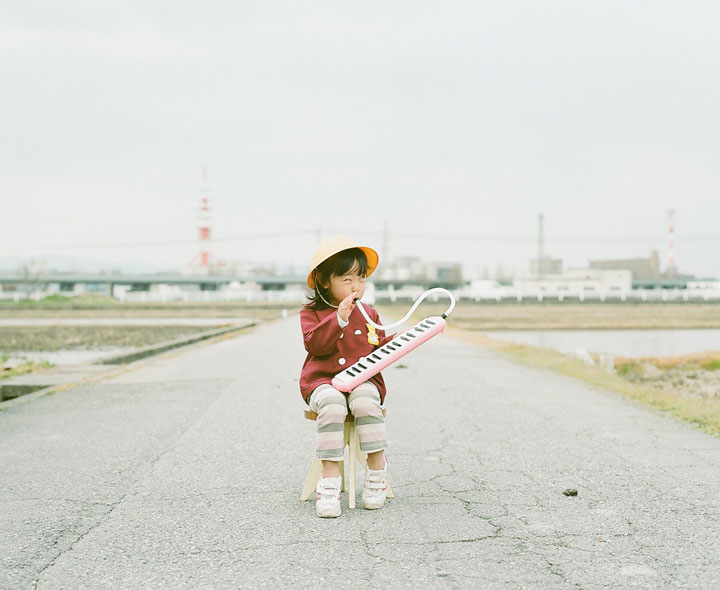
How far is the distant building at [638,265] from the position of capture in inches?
5375

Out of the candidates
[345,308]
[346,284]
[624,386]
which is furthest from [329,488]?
[624,386]

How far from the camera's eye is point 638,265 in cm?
16600

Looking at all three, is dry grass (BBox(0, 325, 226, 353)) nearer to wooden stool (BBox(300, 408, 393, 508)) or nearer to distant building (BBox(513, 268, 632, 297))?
wooden stool (BBox(300, 408, 393, 508))

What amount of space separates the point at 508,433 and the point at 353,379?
2585mm

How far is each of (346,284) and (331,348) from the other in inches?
13.9

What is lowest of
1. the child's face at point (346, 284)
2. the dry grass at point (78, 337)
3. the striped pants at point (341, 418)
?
the dry grass at point (78, 337)

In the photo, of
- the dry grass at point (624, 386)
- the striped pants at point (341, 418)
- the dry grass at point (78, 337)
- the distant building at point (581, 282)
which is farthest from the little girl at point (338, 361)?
the distant building at point (581, 282)

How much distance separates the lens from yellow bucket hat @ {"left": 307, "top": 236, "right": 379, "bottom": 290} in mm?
3719

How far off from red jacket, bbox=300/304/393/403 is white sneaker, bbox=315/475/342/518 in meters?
0.47

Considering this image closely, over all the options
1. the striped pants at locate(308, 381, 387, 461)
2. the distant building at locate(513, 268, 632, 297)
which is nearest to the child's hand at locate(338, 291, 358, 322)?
the striped pants at locate(308, 381, 387, 461)

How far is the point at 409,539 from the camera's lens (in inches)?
126

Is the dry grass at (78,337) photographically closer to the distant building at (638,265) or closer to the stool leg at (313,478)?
the stool leg at (313,478)

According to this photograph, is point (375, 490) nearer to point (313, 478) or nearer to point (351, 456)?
point (351, 456)

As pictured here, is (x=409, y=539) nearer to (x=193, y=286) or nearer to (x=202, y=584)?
(x=202, y=584)
